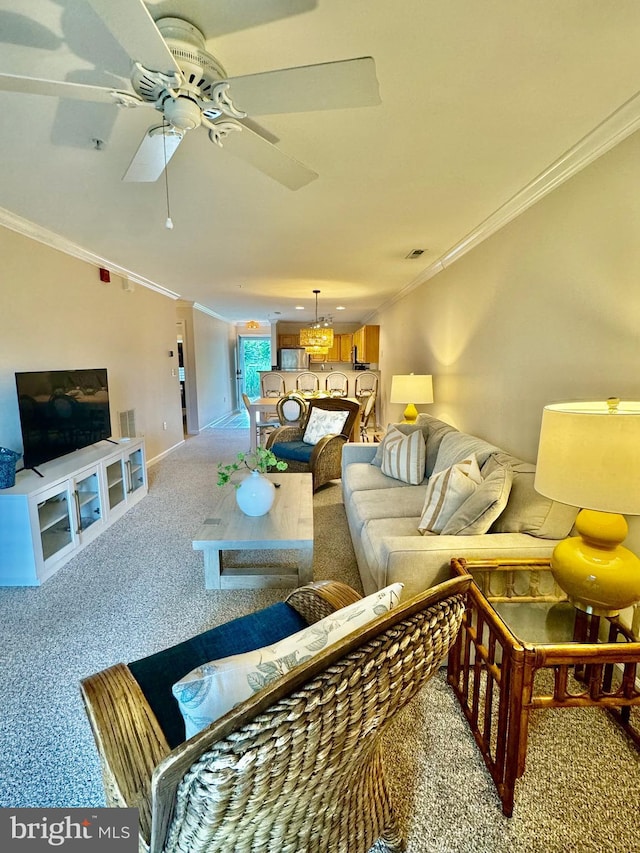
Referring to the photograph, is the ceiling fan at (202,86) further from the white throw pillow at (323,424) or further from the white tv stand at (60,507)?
the white throw pillow at (323,424)

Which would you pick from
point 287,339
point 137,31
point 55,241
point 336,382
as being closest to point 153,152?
point 137,31

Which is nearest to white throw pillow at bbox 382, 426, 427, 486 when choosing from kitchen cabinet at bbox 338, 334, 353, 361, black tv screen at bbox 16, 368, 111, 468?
black tv screen at bbox 16, 368, 111, 468

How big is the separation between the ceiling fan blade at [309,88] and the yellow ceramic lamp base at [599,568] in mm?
1579

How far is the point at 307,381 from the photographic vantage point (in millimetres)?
7348

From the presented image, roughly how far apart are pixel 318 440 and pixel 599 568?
10.1 ft

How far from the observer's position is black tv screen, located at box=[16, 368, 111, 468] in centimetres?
278

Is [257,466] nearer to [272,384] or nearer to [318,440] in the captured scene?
[318,440]

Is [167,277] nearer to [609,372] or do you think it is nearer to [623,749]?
[609,372]

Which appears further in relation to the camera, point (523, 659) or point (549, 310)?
point (549, 310)

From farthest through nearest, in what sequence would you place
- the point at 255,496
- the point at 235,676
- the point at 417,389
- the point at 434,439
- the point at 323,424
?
the point at 323,424, the point at 417,389, the point at 434,439, the point at 255,496, the point at 235,676

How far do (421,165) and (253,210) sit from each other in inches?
46.5

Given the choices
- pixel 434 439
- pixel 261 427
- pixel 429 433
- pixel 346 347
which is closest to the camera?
pixel 434 439

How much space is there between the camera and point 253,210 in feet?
8.95

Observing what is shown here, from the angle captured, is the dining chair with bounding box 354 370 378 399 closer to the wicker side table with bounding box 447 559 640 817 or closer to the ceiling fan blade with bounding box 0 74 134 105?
the wicker side table with bounding box 447 559 640 817
